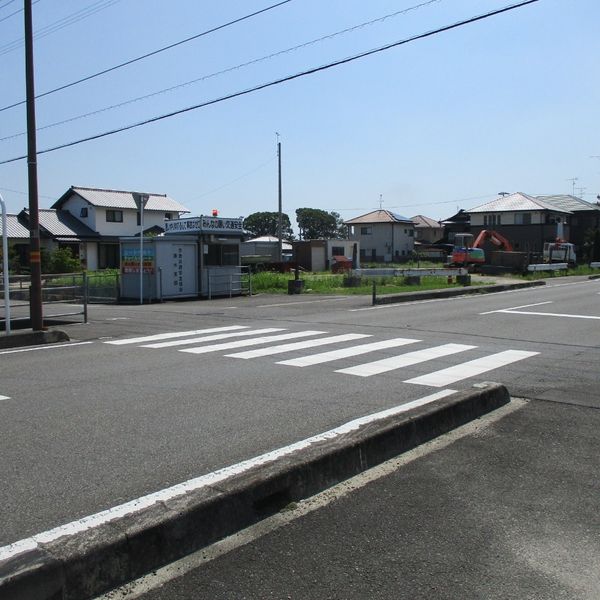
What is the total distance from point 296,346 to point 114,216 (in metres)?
46.0

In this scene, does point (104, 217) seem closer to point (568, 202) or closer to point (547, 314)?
point (547, 314)

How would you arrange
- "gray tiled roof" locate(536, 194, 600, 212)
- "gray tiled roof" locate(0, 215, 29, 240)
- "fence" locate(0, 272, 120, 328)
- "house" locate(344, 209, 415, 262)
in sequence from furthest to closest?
"house" locate(344, 209, 415, 262), "gray tiled roof" locate(536, 194, 600, 212), "gray tiled roof" locate(0, 215, 29, 240), "fence" locate(0, 272, 120, 328)

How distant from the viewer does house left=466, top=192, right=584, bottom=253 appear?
63.6m

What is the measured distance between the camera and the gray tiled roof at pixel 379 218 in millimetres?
79225

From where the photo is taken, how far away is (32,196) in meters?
13.3

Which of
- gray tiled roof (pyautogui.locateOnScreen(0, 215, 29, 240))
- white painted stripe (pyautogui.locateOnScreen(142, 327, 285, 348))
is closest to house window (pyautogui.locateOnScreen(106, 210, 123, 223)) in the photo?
gray tiled roof (pyautogui.locateOnScreen(0, 215, 29, 240))

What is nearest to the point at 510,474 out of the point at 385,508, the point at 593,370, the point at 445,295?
the point at 385,508

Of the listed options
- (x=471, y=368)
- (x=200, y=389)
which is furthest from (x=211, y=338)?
(x=471, y=368)

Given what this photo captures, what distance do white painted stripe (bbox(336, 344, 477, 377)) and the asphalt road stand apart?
5 centimetres

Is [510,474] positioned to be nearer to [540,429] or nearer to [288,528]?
[540,429]

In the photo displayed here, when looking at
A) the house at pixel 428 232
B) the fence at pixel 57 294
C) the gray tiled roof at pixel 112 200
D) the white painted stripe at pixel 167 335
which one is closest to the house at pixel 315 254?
the gray tiled roof at pixel 112 200

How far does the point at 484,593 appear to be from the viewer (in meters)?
3.16

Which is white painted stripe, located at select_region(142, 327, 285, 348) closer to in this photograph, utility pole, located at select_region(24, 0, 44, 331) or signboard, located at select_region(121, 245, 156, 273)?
utility pole, located at select_region(24, 0, 44, 331)

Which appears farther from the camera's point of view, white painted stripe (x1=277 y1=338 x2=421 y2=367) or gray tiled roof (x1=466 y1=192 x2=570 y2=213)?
gray tiled roof (x1=466 y1=192 x2=570 y2=213)
